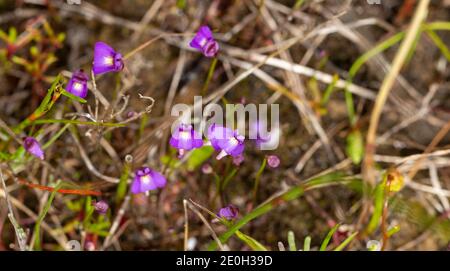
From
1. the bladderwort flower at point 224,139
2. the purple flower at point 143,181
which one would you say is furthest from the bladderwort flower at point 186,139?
the purple flower at point 143,181

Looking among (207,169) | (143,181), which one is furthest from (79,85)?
(207,169)

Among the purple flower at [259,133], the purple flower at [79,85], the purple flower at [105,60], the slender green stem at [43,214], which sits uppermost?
the purple flower at [259,133]

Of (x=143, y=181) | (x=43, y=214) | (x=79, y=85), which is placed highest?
(x=79, y=85)

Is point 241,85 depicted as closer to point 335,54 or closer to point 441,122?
point 335,54

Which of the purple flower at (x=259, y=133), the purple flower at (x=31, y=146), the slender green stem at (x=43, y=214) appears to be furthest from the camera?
the purple flower at (x=259, y=133)

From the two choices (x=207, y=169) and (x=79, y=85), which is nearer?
(x=79, y=85)

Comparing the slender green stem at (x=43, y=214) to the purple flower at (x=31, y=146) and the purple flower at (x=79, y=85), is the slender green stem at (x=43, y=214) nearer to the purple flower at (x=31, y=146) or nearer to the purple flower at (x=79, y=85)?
the purple flower at (x=31, y=146)

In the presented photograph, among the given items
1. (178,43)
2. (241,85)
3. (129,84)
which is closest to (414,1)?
(241,85)

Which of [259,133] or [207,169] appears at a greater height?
[259,133]

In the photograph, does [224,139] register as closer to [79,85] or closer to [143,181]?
[143,181]

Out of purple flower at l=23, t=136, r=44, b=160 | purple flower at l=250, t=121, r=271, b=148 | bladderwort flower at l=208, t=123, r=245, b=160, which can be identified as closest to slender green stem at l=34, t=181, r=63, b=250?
purple flower at l=23, t=136, r=44, b=160

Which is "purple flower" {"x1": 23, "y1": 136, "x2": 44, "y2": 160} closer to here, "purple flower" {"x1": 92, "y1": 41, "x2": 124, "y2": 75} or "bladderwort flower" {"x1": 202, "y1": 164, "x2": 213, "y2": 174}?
"purple flower" {"x1": 92, "y1": 41, "x2": 124, "y2": 75}
